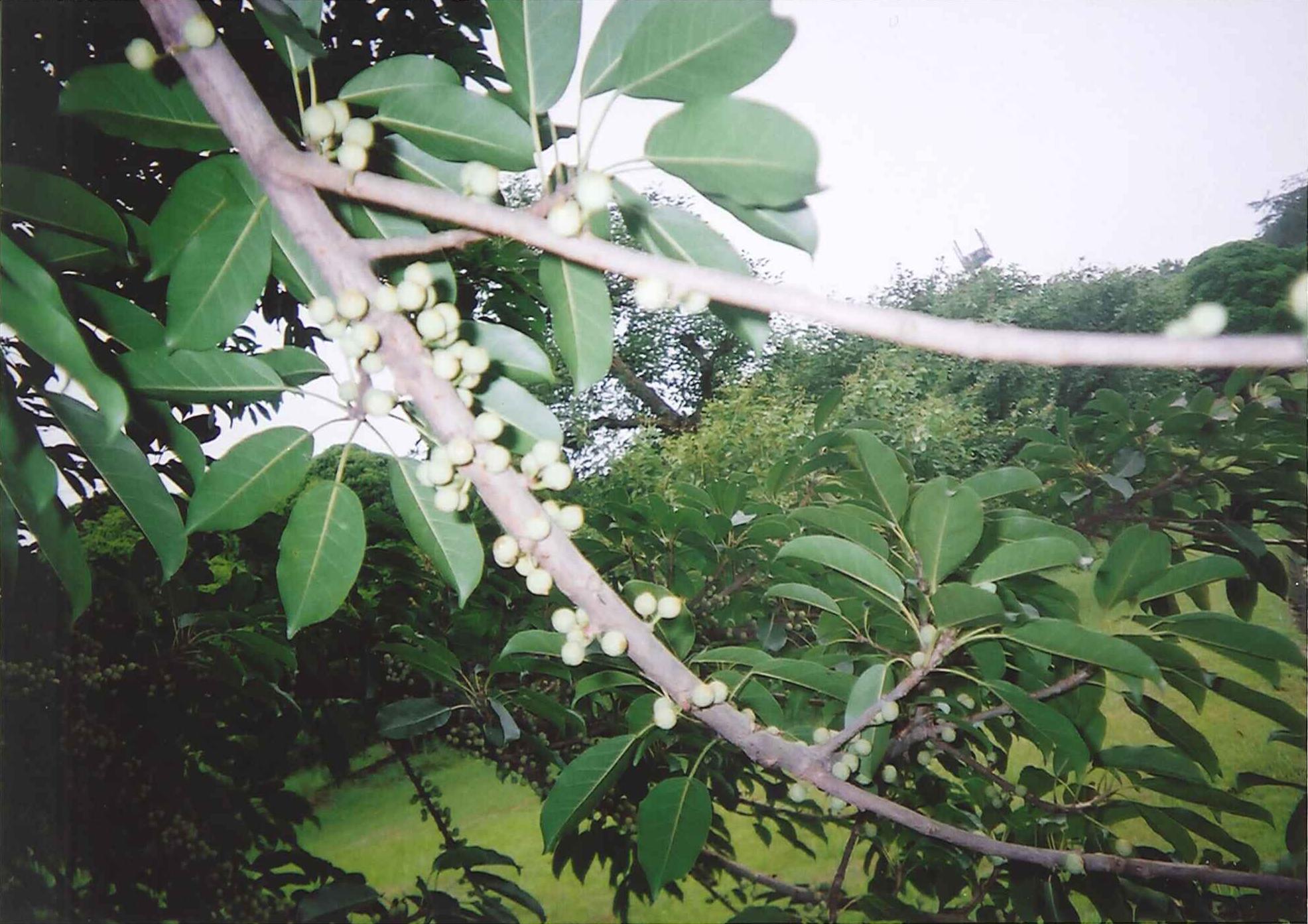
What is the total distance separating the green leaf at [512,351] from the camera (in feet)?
1.90

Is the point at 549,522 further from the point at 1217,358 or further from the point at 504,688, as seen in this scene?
the point at 504,688

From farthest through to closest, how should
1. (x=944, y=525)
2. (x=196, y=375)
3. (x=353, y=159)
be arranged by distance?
(x=944, y=525), (x=196, y=375), (x=353, y=159)

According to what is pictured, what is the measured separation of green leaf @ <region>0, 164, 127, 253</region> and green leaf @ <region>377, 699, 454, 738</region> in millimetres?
942

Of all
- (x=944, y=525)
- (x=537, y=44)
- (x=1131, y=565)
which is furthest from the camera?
(x=1131, y=565)

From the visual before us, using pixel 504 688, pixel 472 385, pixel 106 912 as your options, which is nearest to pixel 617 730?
pixel 504 688

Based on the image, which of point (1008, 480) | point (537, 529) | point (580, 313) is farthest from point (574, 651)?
point (1008, 480)

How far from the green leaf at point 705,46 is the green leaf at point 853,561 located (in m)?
0.48

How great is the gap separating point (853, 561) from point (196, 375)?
637 mm

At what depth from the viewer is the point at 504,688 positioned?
1.60 metres

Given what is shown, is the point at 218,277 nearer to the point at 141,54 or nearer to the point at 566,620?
the point at 141,54

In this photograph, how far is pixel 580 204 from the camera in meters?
0.32

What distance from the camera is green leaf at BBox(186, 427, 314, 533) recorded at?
1.77 ft

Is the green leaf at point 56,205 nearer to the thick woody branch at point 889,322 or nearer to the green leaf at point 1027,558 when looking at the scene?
the thick woody branch at point 889,322

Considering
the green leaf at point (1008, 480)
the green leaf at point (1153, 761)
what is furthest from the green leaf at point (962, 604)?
the green leaf at point (1153, 761)
